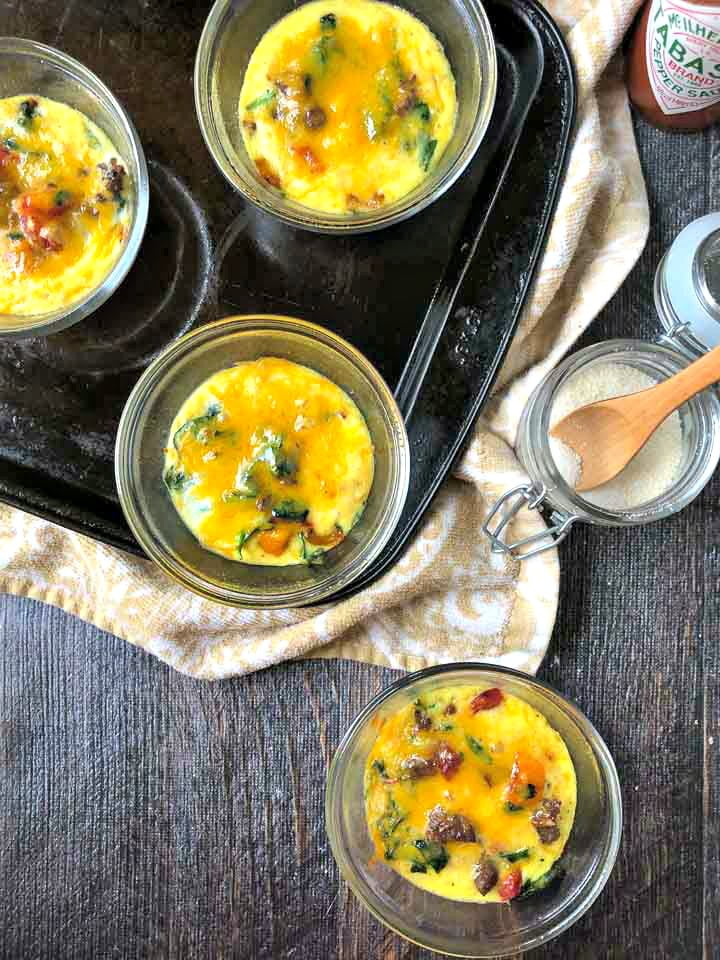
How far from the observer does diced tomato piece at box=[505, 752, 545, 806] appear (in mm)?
2271

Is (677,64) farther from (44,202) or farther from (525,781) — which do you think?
(525,781)

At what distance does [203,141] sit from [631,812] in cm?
249

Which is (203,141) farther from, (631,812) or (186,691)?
(631,812)

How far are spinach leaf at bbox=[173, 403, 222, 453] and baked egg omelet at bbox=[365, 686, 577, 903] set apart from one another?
0.98 m

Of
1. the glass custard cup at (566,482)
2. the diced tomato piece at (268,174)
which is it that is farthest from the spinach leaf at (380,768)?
the diced tomato piece at (268,174)

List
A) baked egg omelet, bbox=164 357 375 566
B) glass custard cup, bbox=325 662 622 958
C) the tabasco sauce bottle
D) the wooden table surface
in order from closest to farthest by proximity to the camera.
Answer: the tabasco sauce bottle < baked egg omelet, bbox=164 357 375 566 < glass custard cup, bbox=325 662 622 958 < the wooden table surface

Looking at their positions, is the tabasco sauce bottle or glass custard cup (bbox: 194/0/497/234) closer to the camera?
the tabasco sauce bottle

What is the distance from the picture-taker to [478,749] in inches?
90.4

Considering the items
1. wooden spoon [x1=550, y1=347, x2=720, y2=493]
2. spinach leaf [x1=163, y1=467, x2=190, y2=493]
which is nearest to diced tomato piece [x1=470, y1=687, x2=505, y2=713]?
wooden spoon [x1=550, y1=347, x2=720, y2=493]

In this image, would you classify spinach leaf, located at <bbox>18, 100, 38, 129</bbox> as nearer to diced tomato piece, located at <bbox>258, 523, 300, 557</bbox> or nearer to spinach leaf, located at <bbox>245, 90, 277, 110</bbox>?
spinach leaf, located at <bbox>245, 90, 277, 110</bbox>

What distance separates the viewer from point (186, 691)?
100 inches

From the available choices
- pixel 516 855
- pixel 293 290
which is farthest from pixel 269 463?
pixel 516 855

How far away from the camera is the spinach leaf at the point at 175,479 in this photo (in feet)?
7.39

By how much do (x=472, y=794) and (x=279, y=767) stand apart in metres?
0.64
